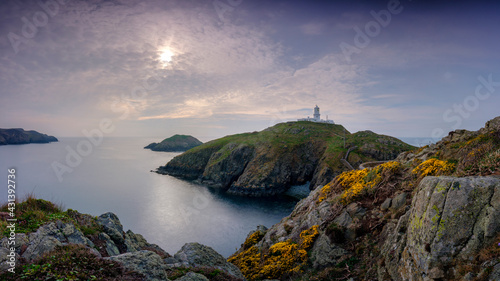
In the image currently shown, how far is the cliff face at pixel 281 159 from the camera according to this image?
8262 cm

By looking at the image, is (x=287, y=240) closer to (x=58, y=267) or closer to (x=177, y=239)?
(x=58, y=267)

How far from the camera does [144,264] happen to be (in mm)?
10055

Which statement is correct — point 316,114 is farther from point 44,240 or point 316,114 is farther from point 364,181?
point 44,240

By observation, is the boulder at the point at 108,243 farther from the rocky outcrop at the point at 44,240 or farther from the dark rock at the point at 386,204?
the dark rock at the point at 386,204

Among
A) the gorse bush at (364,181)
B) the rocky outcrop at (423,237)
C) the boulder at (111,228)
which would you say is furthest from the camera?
the gorse bush at (364,181)

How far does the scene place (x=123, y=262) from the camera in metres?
9.58

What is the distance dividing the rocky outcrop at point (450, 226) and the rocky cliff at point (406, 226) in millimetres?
27

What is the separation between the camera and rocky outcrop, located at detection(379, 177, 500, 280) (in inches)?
291

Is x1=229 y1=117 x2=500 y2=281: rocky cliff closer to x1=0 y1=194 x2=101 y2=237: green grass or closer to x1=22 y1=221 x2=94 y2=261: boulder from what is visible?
x1=0 y1=194 x2=101 y2=237: green grass

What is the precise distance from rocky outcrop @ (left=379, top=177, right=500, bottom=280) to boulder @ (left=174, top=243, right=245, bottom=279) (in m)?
11.4

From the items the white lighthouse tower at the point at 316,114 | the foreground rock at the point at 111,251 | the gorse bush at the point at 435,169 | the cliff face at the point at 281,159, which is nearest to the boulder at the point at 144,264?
the foreground rock at the point at 111,251

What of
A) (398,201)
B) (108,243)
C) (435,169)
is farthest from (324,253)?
(108,243)

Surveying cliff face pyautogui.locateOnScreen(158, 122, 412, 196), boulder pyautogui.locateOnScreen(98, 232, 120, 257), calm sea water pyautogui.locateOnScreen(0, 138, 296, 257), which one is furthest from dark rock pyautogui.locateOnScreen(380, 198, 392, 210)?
cliff face pyautogui.locateOnScreen(158, 122, 412, 196)

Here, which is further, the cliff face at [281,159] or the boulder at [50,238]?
the cliff face at [281,159]
